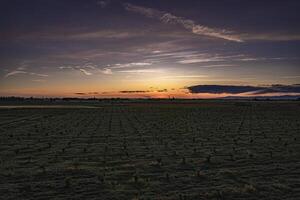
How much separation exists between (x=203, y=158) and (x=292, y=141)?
884cm

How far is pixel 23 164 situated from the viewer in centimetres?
1457

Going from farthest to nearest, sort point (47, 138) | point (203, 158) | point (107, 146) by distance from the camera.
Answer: point (47, 138) → point (107, 146) → point (203, 158)

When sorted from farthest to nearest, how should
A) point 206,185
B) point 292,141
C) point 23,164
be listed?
point 292,141 → point 23,164 → point 206,185

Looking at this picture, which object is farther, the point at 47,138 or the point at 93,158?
the point at 47,138

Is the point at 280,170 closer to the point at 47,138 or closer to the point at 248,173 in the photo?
the point at 248,173

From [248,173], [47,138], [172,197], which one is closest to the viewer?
[172,197]

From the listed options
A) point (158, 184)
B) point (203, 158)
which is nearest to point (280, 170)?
point (203, 158)

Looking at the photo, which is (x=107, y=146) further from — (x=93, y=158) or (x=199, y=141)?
(x=199, y=141)

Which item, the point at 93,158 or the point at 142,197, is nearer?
the point at 142,197

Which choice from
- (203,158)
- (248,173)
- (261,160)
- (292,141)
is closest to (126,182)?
(248,173)

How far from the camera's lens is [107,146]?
19.9m

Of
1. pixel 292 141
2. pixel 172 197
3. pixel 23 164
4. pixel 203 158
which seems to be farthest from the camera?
pixel 292 141

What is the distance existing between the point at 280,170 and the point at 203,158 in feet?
11.9

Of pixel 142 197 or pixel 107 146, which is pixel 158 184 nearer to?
pixel 142 197
